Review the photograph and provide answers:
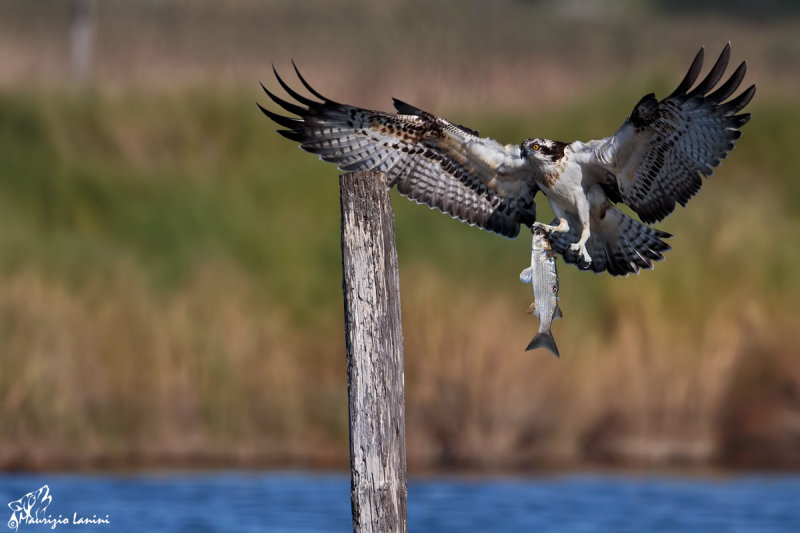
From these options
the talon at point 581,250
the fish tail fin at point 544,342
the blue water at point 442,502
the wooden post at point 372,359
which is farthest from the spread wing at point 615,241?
the blue water at point 442,502

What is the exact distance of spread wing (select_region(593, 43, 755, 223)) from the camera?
24.9 ft

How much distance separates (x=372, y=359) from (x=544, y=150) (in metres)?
1.85

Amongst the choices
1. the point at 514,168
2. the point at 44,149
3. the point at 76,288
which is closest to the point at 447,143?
the point at 514,168

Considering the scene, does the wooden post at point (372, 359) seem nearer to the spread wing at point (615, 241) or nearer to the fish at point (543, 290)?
A: the fish at point (543, 290)

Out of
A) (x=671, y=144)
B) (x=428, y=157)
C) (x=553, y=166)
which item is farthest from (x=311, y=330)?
(x=671, y=144)

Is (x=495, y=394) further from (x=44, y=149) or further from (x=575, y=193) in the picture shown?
(x=44, y=149)

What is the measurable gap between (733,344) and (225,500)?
419cm

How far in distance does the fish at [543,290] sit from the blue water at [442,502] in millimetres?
3899

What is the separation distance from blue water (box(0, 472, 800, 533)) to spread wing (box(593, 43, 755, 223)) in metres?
3.40

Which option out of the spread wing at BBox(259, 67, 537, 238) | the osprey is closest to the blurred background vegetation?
the spread wing at BBox(259, 67, 537, 238)

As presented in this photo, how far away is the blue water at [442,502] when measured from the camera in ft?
35.8

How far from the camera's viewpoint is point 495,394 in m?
11.9

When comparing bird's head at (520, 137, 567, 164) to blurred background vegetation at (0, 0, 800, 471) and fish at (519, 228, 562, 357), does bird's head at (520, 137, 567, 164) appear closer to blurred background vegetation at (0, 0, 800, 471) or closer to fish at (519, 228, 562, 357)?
fish at (519, 228, 562, 357)

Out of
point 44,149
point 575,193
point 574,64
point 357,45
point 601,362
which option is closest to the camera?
point 575,193
